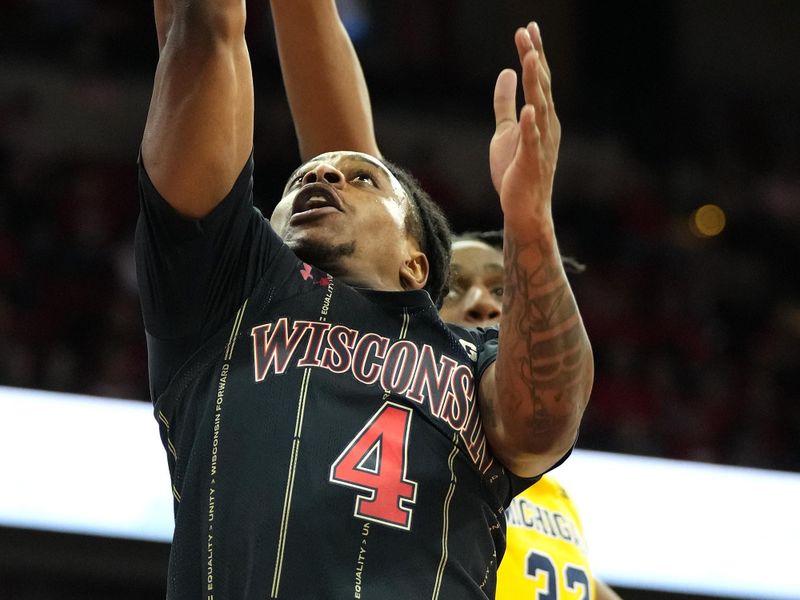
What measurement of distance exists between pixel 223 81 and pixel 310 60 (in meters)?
1.03

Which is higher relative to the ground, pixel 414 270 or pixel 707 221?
pixel 707 221

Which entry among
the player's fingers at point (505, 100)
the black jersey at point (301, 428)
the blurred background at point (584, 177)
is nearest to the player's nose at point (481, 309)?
the black jersey at point (301, 428)

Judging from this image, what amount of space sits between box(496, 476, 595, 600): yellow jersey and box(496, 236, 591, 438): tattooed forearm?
0.85 meters

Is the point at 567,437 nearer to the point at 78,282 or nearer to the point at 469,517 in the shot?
the point at 469,517

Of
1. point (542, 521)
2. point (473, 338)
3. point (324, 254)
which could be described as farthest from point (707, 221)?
point (324, 254)

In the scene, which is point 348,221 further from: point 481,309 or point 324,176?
point 481,309

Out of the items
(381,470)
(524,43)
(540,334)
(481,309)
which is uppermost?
(481,309)

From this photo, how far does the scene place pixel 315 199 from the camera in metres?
2.16

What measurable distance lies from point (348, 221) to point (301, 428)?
0.53m

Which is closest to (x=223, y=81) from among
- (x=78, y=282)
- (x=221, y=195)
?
(x=221, y=195)

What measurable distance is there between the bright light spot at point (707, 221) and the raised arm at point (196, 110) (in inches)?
304

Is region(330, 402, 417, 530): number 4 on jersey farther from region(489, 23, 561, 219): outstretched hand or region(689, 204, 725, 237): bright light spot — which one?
region(689, 204, 725, 237): bright light spot

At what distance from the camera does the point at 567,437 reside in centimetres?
184

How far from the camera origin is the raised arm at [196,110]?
5.77ft
